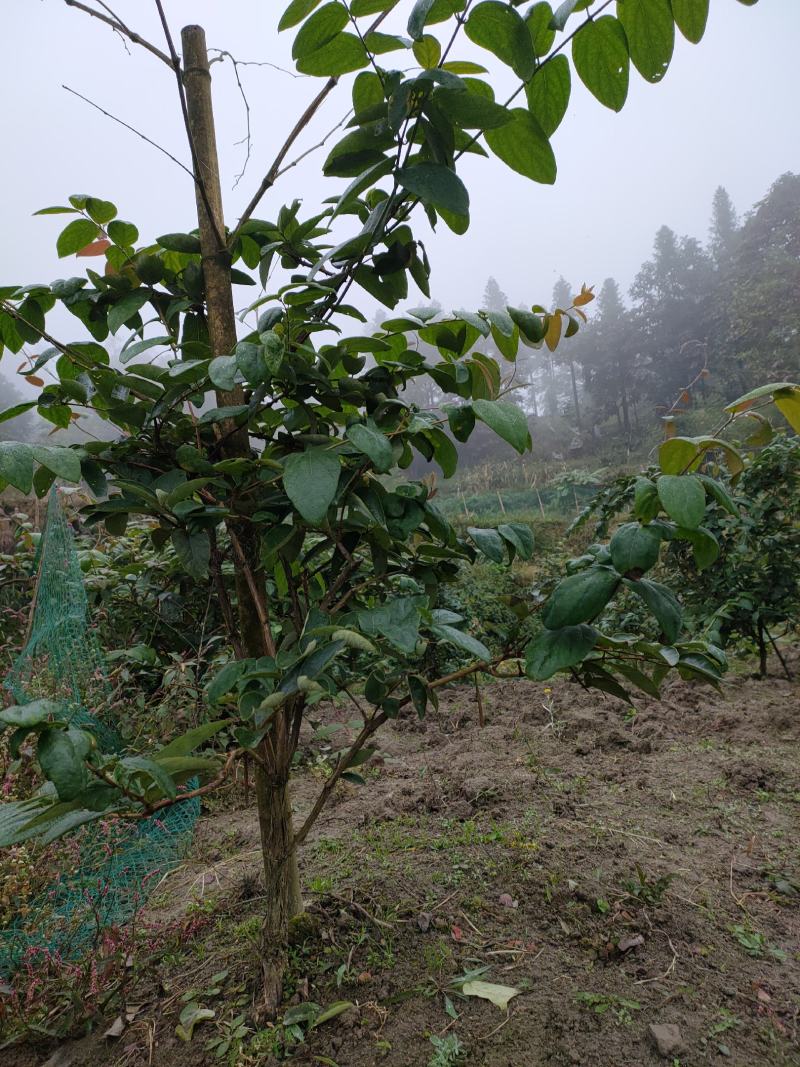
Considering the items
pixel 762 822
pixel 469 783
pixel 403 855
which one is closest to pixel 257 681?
pixel 403 855

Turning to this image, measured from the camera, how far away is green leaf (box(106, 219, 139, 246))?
3.08 feet

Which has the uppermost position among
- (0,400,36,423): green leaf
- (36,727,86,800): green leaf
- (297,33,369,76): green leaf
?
(297,33,369,76): green leaf

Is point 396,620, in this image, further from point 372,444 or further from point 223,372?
point 223,372

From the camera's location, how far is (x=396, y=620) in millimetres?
730

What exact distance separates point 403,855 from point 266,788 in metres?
0.61

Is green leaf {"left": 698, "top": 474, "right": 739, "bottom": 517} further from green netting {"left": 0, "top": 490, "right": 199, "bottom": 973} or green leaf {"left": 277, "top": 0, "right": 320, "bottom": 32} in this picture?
green netting {"left": 0, "top": 490, "right": 199, "bottom": 973}

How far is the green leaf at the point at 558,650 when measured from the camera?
2.35ft

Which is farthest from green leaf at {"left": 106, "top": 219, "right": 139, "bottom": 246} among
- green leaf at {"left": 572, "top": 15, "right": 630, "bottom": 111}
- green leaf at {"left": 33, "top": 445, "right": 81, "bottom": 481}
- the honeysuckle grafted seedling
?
green leaf at {"left": 572, "top": 15, "right": 630, "bottom": 111}

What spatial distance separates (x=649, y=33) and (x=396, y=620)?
692mm

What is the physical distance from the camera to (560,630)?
75 centimetres

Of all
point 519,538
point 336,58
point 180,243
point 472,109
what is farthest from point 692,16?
point 180,243

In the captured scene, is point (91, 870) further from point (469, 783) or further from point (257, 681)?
point (257, 681)

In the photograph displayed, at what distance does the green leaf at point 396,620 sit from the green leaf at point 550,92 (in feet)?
1.86

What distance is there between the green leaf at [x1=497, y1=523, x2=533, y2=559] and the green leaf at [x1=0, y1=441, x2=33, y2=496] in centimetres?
55
